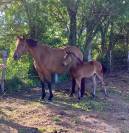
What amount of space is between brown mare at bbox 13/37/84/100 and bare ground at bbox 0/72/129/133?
0.75m

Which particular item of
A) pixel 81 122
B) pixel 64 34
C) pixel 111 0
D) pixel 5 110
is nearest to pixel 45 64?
pixel 5 110

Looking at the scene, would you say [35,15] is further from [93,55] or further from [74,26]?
[93,55]

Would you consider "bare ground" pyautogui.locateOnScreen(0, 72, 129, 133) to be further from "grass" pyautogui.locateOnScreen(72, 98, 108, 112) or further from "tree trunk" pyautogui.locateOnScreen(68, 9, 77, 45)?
"tree trunk" pyautogui.locateOnScreen(68, 9, 77, 45)

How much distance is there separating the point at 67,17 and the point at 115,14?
2.20m

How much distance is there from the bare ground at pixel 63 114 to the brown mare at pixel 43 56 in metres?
0.75

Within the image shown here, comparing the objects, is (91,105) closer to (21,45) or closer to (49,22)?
(21,45)

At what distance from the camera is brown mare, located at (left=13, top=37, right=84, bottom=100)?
10695 millimetres

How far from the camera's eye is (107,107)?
10.1 metres

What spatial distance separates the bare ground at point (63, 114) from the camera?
313 inches

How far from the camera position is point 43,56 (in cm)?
1095

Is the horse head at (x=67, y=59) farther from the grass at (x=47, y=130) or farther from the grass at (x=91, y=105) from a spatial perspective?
the grass at (x=47, y=130)

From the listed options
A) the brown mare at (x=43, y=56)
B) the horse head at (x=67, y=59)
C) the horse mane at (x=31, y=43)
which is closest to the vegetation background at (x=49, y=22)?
the brown mare at (x=43, y=56)

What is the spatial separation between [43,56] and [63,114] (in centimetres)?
240

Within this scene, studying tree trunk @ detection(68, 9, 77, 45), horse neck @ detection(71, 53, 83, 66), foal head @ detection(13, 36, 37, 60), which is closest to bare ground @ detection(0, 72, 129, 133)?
horse neck @ detection(71, 53, 83, 66)
